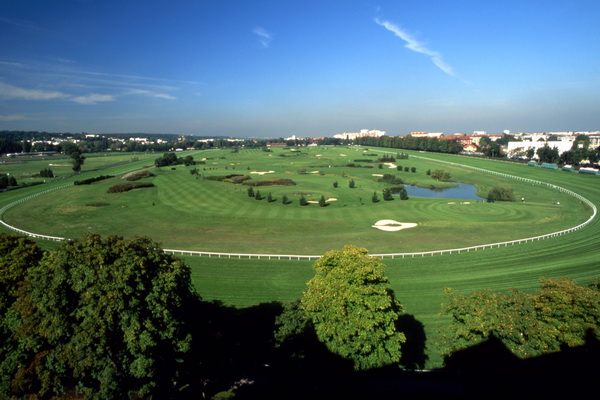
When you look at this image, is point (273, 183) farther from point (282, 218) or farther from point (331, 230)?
point (331, 230)

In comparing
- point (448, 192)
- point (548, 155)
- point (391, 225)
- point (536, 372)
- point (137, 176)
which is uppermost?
point (548, 155)

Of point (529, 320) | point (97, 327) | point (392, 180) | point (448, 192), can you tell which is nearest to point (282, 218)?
point (529, 320)

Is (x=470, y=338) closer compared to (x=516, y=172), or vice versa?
(x=470, y=338)

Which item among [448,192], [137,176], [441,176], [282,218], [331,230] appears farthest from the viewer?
[441,176]

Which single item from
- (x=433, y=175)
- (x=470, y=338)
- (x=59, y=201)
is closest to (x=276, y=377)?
(x=470, y=338)

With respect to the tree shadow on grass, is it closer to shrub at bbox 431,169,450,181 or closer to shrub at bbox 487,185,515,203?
shrub at bbox 487,185,515,203

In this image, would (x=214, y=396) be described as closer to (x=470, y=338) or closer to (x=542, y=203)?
(x=470, y=338)
